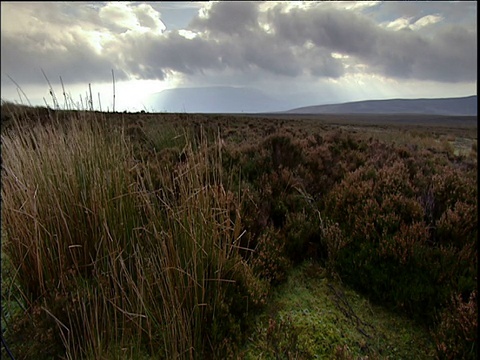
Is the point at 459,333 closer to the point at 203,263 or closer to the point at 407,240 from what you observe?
the point at 407,240

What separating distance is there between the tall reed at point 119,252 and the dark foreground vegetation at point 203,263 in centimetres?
2

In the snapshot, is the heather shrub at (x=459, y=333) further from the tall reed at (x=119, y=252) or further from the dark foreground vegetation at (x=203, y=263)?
the tall reed at (x=119, y=252)

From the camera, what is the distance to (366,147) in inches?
272

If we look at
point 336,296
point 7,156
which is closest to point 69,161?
point 7,156

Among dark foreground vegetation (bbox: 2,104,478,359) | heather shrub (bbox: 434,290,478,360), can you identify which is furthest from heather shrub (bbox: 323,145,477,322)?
heather shrub (bbox: 434,290,478,360)

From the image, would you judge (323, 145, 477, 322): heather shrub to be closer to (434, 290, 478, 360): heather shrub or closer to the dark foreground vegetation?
the dark foreground vegetation

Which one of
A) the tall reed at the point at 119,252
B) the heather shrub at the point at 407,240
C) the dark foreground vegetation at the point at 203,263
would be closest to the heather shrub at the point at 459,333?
the dark foreground vegetation at the point at 203,263

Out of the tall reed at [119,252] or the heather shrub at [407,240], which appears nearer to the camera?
the tall reed at [119,252]

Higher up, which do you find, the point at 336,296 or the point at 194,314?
the point at 194,314

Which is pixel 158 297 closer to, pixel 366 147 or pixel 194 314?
pixel 194 314

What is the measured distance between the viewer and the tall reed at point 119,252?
1905mm

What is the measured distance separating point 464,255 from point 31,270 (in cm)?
384

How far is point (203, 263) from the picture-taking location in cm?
214

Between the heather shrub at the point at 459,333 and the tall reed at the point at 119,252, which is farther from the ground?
the tall reed at the point at 119,252
